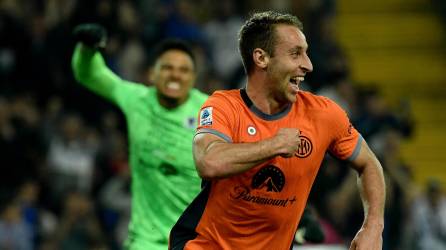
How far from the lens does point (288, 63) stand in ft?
19.1

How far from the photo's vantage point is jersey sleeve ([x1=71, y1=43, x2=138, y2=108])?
8.20 metres

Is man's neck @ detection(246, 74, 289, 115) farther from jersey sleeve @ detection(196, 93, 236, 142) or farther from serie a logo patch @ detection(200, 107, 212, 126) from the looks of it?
serie a logo patch @ detection(200, 107, 212, 126)

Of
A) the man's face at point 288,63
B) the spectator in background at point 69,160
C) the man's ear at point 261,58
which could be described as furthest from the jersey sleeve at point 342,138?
the spectator in background at point 69,160

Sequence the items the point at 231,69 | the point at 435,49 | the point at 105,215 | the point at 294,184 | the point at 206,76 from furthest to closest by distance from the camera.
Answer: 1. the point at 435,49
2. the point at 231,69
3. the point at 206,76
4. the point at 105,215
5. the point at 294,184

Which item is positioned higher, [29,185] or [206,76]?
[206,76]

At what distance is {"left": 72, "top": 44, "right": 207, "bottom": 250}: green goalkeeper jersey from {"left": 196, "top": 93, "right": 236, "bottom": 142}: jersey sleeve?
1.82 meters

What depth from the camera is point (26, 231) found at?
39.6 ft

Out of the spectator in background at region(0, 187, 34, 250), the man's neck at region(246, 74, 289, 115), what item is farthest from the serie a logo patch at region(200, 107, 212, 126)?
the spectator in background at region(0, 187, 34, 250)

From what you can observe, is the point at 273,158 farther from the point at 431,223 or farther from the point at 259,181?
the point at 431,223

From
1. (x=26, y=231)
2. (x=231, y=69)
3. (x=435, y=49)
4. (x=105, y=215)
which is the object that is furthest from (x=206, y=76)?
(x=435, y=49)

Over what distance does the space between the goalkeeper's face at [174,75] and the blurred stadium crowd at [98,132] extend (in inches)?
151

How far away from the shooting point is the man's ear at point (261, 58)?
19.4 ft

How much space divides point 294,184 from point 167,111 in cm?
233

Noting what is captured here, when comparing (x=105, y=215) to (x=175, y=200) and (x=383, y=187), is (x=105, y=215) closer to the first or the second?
(x=175, y=200)
